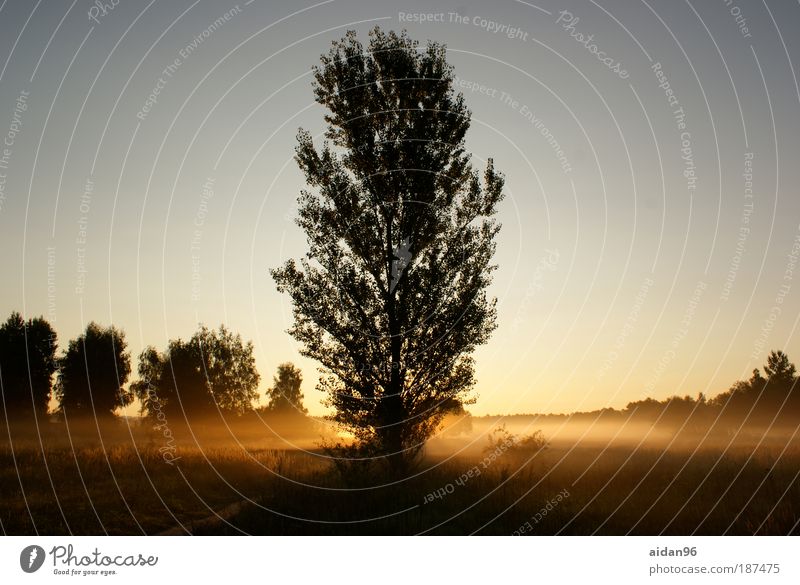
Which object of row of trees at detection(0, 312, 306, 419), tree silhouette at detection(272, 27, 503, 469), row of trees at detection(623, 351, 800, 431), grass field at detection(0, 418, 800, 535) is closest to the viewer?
grass field at detection(0, 418, 800, 535)

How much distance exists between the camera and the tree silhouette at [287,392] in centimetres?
7369

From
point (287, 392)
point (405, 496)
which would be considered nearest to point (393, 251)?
point (405, 496)

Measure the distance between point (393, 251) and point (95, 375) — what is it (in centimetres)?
6701

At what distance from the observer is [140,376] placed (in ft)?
250

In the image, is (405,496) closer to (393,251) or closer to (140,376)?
(393,251)

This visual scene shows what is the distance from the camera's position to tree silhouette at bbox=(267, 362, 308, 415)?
73.7 m

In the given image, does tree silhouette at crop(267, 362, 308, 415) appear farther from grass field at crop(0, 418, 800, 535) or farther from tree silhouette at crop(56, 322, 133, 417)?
grass field at crop(0, 418, 800, 535)
